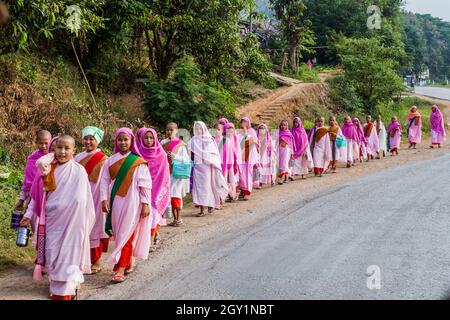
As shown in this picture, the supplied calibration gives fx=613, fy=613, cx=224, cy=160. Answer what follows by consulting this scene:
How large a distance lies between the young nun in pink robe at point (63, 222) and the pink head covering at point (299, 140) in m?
10.9

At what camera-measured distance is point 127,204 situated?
7.33 m

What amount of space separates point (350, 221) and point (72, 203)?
519 centimetres

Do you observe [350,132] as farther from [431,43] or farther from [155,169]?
[431,43]

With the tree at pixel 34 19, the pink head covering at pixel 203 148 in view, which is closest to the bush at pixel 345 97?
the tree at pixel 34 19

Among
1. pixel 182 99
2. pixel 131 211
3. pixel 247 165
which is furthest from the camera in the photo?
pixel 182 99

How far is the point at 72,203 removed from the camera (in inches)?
257

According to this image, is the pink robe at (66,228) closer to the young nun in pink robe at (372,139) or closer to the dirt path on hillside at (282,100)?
the young nun in pink robe at (372,139)

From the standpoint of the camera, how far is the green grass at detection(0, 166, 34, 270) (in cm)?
812

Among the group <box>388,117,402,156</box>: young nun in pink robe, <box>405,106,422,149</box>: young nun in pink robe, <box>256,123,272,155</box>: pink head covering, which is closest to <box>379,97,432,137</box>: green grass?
<box>405,106,422,149</box>: young nun in pink robe

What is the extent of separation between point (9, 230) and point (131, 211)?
275 cm

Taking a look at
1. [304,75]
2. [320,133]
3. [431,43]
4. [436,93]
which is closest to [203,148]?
[320,133]

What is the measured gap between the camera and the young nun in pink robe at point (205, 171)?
11.6m

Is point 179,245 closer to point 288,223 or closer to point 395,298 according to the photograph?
point 288,223

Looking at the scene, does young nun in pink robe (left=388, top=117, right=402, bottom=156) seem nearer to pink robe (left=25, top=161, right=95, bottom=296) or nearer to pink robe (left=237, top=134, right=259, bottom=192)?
pink robe (left=237, top=134, right=259, bottom=192)
